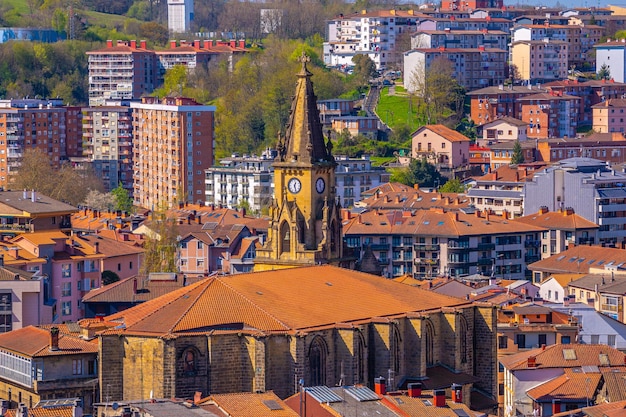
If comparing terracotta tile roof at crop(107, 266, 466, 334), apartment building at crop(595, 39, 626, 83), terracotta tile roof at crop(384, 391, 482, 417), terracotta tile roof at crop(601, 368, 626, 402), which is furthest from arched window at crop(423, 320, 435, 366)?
apartment building at crop(595, 39, 626, 83)

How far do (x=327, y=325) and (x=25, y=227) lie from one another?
37.2 metres

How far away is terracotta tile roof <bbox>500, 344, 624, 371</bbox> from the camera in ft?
215

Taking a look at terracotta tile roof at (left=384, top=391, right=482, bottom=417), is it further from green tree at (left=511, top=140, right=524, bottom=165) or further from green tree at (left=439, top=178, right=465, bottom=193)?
green tree at (left=511, top=140, right=524, bottom=165)

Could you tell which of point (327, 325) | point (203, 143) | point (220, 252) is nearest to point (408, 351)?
point (327, 325)

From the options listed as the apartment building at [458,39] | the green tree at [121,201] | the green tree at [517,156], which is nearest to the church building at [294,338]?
the green tree at [121,201]

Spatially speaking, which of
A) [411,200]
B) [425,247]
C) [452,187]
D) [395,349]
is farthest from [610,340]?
[452,187]

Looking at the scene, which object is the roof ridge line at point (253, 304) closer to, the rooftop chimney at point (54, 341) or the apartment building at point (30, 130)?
the rooftop chimney at point (54, 341)

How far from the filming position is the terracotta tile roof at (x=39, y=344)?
59625 mm

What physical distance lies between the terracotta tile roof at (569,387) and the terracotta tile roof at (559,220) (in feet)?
167

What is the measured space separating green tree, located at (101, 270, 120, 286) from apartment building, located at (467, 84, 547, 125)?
A: 3316 inches

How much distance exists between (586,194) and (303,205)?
5525 cm

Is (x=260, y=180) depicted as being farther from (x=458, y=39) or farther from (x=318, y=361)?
(x=318, y=361)

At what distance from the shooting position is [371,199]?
427 ft

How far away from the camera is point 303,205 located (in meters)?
71.3
